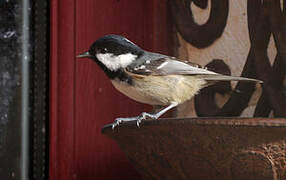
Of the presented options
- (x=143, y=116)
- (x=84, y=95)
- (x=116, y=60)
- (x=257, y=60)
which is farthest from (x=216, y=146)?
(x=84, y=95)

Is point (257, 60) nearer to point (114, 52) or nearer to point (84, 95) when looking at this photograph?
point (114, 52)

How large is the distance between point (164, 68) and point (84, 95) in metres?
0.53

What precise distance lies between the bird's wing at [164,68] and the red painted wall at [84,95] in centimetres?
49

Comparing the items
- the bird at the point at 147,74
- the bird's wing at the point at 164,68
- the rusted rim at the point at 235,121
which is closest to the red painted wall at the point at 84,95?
the bird at the point at 147,74

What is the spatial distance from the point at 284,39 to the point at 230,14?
1.07ft

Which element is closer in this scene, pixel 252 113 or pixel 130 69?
pixel 130 69

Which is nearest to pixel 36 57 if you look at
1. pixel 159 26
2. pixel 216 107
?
pixel 159 26

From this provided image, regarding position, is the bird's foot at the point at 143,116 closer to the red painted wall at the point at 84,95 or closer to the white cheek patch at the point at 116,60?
the white cheek patch at the point at 116,60

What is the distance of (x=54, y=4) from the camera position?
1.85 metres

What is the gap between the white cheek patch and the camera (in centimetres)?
145

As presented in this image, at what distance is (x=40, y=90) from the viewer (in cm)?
183


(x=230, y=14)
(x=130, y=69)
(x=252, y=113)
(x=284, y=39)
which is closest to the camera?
(x=130, y=69)

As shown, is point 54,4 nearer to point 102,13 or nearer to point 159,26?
point 102,13

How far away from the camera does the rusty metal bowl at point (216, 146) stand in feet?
3.23
